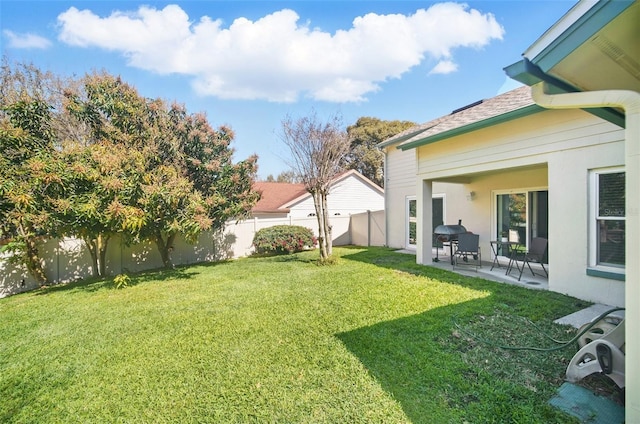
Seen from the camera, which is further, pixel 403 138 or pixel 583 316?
pixel 403 138

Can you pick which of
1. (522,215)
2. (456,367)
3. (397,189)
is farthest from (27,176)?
(522,215)

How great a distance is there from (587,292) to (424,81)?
8.90 m

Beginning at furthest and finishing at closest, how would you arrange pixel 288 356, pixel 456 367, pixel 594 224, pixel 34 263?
pixel 34 263 < pixel 594 224 < pixel 288 356 < pixel 456 367

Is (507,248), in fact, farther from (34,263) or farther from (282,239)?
(34,263)

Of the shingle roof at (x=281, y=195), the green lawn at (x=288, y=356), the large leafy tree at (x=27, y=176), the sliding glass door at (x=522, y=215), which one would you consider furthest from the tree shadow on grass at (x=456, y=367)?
the shingle roof at (x=281, y=195)

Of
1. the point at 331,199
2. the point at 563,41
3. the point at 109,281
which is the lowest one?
the point at 109,281

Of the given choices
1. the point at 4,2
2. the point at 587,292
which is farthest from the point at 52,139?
the point at 587,292

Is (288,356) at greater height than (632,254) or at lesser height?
lesser

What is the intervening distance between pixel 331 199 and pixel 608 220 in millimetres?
14289

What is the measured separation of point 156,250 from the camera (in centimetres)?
1084

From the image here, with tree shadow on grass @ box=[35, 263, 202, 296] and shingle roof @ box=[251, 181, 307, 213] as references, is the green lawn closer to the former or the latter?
tree shadow on grass @ box=[35, 263, 202, 296]

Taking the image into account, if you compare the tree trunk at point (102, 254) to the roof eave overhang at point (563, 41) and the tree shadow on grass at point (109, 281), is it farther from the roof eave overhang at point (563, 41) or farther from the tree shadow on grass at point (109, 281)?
the roof eave overhang at point (563, 41)

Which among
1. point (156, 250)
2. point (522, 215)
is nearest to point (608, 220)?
point (522, 215)

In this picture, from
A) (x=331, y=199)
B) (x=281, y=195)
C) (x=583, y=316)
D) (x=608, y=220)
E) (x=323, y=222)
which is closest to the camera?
(x=583, y=316)
